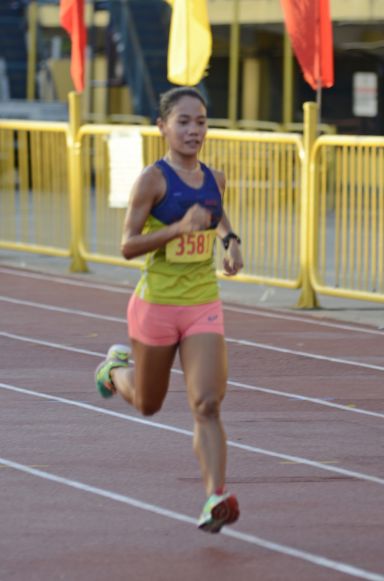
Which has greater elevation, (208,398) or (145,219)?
(145,219)

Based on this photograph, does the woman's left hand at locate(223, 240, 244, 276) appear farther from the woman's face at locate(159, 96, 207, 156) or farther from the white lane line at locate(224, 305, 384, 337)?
the white lane line at locate(224, 305, 384, 337)

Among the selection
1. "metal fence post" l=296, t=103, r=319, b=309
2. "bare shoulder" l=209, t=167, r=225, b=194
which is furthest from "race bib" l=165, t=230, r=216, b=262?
"metal fence post" l=296, t=103, r=319, b=309

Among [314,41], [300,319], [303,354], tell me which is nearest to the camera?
[303,354]

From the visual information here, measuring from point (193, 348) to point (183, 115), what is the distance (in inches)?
37.1

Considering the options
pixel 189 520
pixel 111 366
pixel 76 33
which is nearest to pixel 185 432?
pixel 111 366

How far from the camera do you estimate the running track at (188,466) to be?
6168 millimetres

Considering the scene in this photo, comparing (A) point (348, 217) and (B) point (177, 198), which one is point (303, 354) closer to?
(A) point (348, 217)

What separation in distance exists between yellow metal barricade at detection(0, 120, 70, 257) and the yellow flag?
1505 millimetres

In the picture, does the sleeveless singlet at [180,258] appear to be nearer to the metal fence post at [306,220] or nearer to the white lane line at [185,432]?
the white lane line at [185,432]

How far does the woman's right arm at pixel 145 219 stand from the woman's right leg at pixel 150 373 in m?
0.39

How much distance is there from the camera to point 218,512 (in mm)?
6234

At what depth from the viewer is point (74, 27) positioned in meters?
17.0

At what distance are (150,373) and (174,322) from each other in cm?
28

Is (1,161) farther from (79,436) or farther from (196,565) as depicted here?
(196,565)
